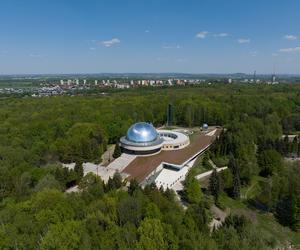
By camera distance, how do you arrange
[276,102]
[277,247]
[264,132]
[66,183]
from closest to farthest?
[277,247] < [66,183] < [264,132] < [276,102]

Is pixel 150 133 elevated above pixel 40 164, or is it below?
above

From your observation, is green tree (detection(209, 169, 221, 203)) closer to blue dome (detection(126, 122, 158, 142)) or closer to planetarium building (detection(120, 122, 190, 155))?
planetarium building (detection(120, 122, 190, 155))

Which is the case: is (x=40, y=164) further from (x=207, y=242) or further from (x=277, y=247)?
(x=277, y=247)

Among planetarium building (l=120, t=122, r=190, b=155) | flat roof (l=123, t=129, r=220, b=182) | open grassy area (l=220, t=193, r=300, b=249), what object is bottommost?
open grassy area (l=220, t=193, r=300, b=249)

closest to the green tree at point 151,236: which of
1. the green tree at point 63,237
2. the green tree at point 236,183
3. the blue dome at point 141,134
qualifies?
the green tree at point 63,237

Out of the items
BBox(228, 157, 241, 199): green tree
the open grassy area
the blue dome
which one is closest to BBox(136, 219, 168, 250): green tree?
the open grassy area

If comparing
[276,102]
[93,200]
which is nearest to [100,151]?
[93,200]
